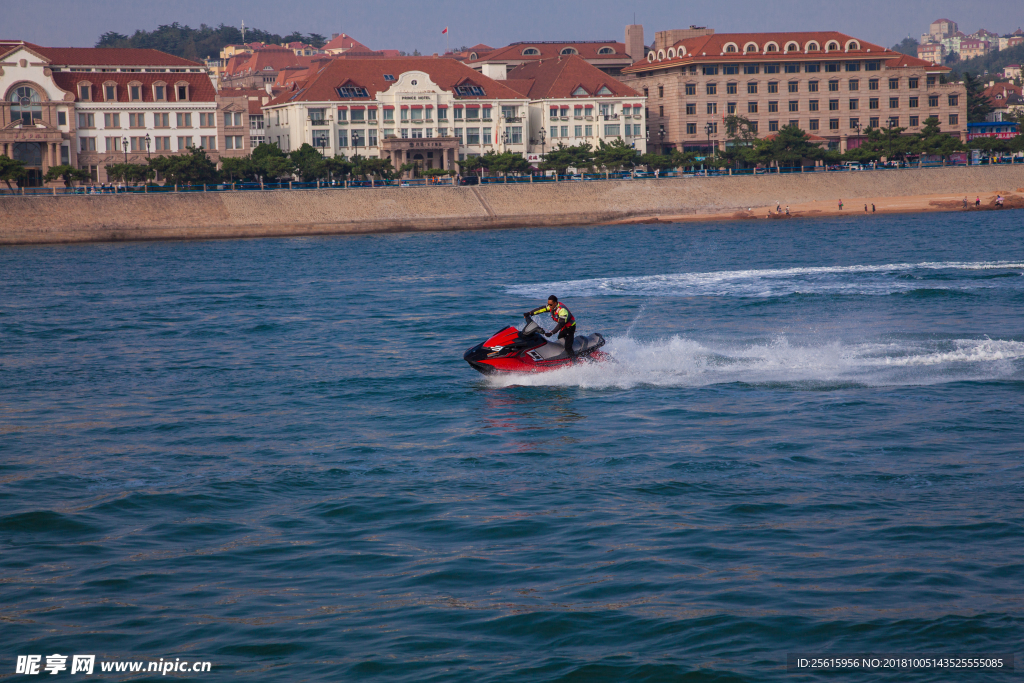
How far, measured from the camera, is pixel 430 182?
292 ft

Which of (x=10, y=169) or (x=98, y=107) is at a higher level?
(x=98, y=107)

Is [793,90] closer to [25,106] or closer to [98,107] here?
[98,107]

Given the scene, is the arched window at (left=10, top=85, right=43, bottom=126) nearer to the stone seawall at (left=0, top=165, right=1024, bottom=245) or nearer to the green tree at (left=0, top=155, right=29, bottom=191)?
the green tree at (left=0, top=155, right=29, bottom=191)

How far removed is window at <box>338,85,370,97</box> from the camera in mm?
101250

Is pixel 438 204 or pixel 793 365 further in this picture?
pixel 438 204

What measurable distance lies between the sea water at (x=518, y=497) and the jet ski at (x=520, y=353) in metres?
0.40

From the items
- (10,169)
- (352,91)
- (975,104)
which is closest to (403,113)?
(352,91)

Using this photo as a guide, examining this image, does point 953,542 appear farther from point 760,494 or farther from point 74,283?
point 74,283

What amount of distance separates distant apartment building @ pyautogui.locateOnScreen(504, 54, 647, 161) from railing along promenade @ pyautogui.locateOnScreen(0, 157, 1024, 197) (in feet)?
39.7

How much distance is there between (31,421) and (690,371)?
12.8m

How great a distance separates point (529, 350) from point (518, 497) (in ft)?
22.5

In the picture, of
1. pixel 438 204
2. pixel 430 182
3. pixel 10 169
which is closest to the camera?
pixel 10 169

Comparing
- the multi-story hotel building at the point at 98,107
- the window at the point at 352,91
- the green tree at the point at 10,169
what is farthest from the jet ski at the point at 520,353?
the window at the point at 352,91

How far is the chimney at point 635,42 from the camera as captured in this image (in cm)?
13112
